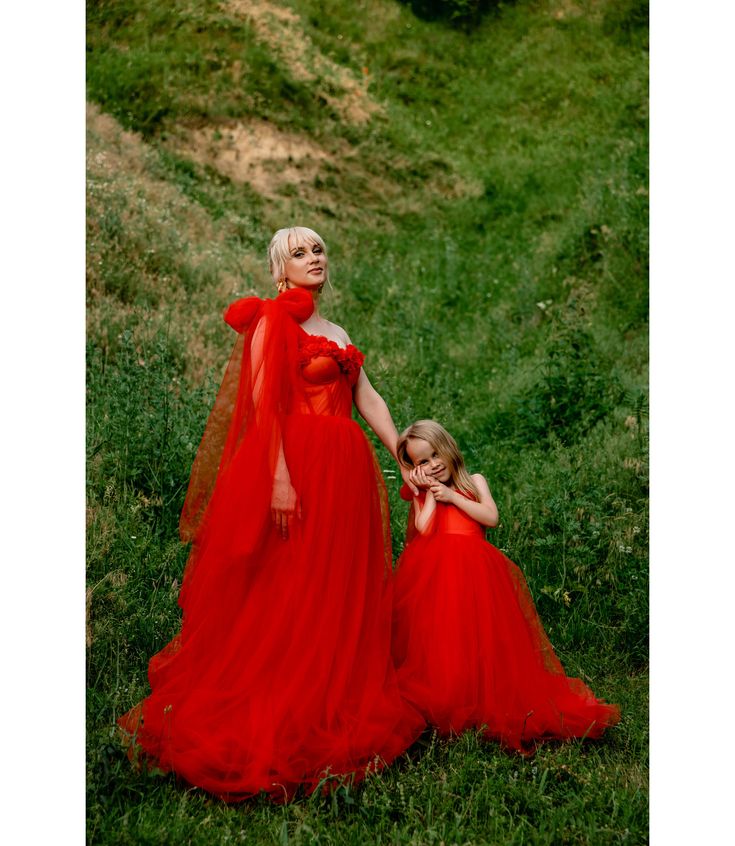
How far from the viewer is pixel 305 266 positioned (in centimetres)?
403

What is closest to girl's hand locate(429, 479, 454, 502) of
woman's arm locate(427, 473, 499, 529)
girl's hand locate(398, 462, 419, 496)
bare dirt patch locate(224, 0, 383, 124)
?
woman's arm locate(427, 473, 499, 529)

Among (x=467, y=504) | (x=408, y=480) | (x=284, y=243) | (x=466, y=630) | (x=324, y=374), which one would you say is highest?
(x=284, y=243)

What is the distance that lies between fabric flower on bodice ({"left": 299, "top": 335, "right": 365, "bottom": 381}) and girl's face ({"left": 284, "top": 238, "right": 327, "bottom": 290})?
29cm

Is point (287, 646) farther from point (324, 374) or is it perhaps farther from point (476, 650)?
point (324, 374)

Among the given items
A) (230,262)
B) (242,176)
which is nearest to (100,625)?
(230,262)

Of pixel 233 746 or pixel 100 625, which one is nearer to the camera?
pixel 233 746

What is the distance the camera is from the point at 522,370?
9.09 meters

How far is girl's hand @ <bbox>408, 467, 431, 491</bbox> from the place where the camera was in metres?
4.16

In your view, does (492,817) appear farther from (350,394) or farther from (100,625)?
(100,625)

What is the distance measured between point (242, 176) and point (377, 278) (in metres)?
Answer: 3.80

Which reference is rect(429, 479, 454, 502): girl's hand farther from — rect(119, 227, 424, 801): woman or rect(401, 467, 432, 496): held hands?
rect(119, 227, 424, 801): woman

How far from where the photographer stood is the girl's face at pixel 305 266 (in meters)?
4.04

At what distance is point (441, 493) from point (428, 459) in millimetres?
191

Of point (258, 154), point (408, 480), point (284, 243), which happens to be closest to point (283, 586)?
point (408, 480)
